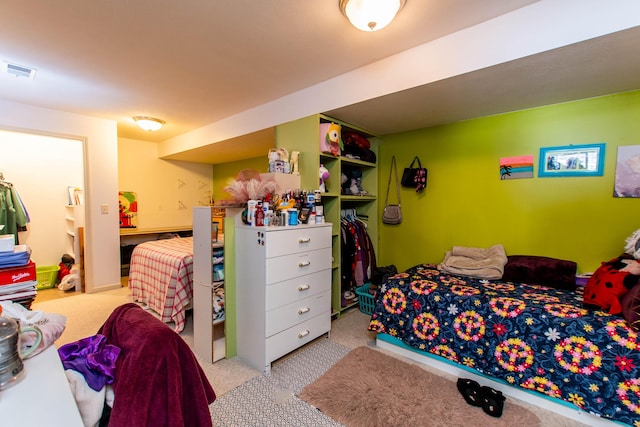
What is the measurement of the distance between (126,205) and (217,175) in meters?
1.73

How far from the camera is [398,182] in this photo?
327cm

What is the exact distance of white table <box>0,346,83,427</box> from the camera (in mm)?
619

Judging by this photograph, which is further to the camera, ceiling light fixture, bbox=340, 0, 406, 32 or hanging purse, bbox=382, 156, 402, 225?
hanging purse, bbox=382, 156, 402, 225

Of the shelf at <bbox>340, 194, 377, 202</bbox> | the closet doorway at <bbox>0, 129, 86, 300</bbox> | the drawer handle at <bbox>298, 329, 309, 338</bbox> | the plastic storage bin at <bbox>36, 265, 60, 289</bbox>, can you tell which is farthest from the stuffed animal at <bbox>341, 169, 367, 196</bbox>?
the plastic storage bin at <bbox>36, 265, 60, 289</bbox>

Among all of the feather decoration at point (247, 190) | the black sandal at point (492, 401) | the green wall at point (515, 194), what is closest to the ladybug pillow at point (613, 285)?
the green wall at point (515, 194)

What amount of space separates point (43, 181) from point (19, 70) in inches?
100

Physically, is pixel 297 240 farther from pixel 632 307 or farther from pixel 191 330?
pixel 632 307

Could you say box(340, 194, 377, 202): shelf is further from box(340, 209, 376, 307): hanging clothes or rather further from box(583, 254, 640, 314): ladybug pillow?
box(583, 254, 640, 314): ladybug pillow

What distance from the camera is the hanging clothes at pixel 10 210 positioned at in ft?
12.1

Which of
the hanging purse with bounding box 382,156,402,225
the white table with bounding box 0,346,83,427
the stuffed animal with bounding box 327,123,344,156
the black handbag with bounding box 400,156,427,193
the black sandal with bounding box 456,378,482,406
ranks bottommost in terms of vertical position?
the black sandal with bounding box 456,378,482,406

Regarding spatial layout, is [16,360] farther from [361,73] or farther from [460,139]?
[460,139]

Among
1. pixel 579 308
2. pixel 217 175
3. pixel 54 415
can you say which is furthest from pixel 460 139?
pixel 217 175

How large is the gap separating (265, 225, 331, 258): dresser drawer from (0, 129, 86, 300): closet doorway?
3790 millimetres

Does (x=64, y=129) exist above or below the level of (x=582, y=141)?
above
